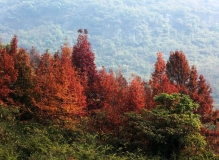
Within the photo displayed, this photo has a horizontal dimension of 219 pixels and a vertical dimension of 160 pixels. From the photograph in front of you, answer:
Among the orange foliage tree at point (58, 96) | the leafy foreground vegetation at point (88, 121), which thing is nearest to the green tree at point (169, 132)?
the leafy foreground vegetation at point (88, 121)

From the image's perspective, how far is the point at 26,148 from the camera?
14281 mm

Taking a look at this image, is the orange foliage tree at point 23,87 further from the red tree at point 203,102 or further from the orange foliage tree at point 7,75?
the red tree at point 203,102

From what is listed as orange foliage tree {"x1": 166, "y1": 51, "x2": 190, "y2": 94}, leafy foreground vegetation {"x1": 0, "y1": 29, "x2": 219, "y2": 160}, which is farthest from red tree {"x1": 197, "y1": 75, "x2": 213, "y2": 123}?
leafy foreground vegetation {"x1": 0, "y1": 29, "x2": 219, "y2": 160}

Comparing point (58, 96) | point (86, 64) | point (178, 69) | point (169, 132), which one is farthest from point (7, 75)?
point (178, 69)

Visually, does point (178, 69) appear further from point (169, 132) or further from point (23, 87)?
point (169, 132)

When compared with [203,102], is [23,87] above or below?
below

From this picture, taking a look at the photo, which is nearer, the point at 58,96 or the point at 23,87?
the point at 58,96

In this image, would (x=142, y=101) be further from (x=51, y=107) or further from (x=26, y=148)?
(x=26, y=148)

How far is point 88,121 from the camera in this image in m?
20.3

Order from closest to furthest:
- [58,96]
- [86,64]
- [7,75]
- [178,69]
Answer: [58,96] → [7,75] → [86,64] → [178,69]

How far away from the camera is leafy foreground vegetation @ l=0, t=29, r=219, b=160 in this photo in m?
15.1

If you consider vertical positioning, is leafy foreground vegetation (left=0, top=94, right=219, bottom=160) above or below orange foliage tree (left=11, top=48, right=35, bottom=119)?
below

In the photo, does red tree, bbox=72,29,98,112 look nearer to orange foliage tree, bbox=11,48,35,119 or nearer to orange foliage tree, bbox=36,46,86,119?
orange foliage tree, bbox=36,46,86,119

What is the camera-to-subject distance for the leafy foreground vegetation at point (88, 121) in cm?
1513
